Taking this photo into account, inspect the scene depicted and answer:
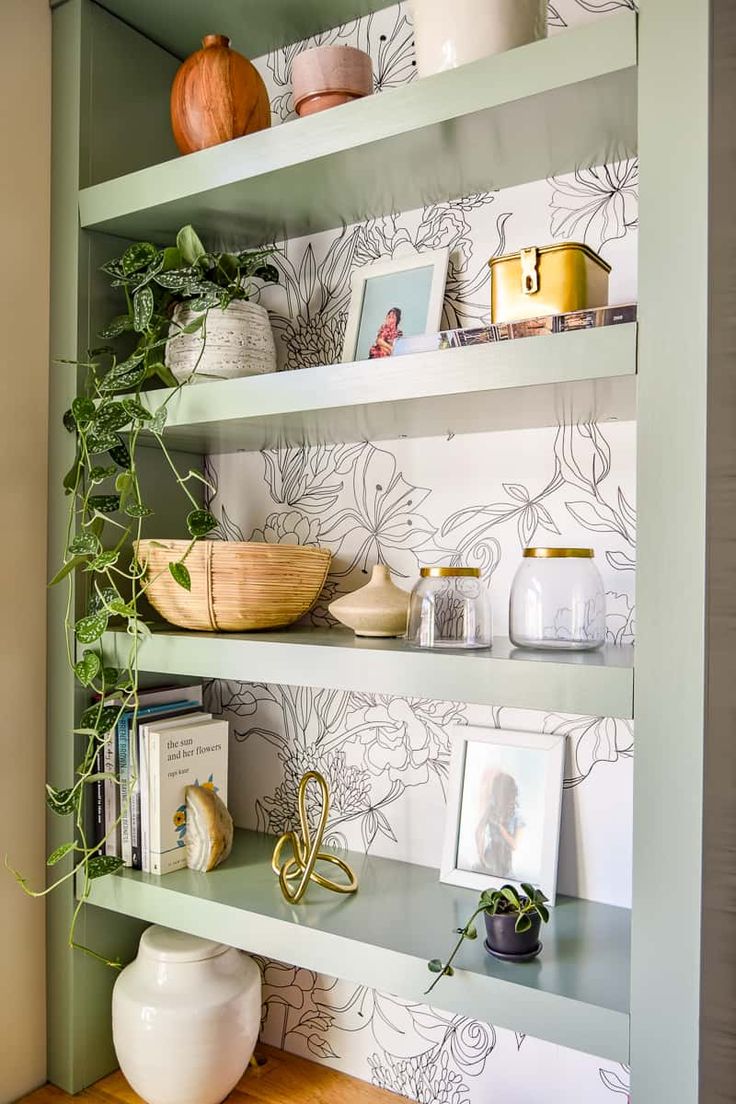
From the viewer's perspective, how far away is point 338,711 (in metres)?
1.41

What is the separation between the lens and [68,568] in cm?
125

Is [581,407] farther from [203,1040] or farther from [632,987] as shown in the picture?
[203,1040]

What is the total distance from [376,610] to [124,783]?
497 mm

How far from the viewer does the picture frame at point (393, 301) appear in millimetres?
1274

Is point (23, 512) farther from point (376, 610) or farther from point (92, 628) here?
point (376, 610)

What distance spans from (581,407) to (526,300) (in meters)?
0.15

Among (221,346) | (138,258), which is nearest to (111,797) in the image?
(221,346)

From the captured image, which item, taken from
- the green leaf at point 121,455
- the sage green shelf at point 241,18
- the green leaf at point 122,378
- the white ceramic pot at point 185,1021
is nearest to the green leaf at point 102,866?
the white ceramic pot at point 185,1021

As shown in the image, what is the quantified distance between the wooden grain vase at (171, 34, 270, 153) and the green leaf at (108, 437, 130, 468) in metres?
0.47

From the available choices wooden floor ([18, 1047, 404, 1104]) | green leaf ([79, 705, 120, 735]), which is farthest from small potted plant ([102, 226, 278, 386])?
wooden floor ([18, 1047, 404, 1104])

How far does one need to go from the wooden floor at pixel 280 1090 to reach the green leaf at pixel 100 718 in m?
0.58

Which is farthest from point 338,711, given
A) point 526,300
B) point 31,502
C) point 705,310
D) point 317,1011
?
point 705,310

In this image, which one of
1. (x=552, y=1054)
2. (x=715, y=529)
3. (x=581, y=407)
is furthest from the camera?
(x=552, y=1054)

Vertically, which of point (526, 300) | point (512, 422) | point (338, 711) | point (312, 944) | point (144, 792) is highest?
point (526, 300)
